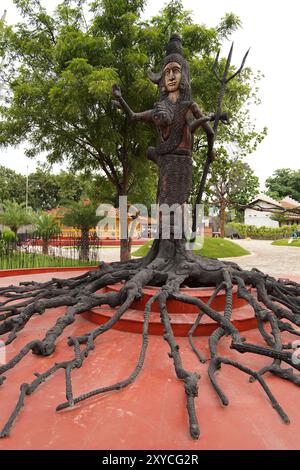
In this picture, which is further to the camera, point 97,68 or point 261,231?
point 261,231

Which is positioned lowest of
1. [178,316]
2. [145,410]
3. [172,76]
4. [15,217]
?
[145,410]

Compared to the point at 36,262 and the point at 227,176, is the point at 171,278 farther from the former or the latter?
the point at 227,176

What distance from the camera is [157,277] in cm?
431

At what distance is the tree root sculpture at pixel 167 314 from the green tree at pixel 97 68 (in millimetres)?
6255

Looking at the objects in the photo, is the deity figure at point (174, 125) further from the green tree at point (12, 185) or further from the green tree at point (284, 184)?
the green tree at point (284, 184)

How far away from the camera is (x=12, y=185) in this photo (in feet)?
132

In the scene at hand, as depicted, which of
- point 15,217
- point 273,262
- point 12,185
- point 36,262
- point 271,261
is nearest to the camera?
point 36,262

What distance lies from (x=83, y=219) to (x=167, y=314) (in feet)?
38.3

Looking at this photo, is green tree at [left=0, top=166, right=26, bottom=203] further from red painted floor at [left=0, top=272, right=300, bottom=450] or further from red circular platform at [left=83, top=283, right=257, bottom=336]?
red painted floor at [left=0, top=272, right=300, bottom=450]

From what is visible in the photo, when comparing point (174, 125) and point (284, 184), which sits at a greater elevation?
point (284, 184)

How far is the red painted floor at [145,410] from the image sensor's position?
208cm

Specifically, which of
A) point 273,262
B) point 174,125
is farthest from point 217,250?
point 174,125

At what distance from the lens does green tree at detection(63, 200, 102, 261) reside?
46.4 ft
